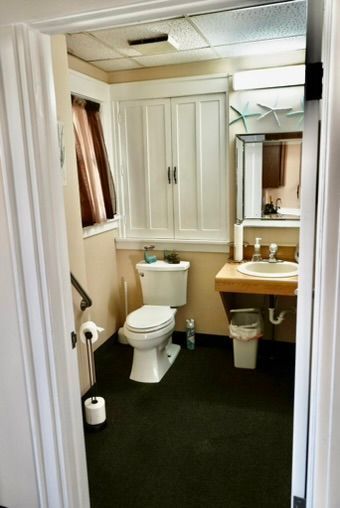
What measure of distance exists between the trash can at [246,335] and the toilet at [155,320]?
484mm

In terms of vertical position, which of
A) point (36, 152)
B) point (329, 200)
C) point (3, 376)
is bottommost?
point (3, 376)

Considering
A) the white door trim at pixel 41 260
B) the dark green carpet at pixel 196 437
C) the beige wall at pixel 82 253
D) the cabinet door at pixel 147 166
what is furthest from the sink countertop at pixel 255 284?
the white door trim at pixel 41 260

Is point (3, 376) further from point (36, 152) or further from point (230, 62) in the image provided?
point (230, 62)

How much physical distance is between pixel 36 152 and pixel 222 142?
2135 mm

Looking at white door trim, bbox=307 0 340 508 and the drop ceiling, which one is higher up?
the drop ceiling

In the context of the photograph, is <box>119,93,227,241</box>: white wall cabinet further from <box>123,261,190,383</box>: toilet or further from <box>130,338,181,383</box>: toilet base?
<box>130,338,181,383</box>: toilet base

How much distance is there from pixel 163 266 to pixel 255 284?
88 centimetres

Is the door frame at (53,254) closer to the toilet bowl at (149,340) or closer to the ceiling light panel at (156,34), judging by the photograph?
the ceiling light panel at (156,34)

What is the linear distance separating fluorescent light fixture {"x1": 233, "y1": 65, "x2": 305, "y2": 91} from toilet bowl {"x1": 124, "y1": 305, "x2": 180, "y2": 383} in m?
1.80

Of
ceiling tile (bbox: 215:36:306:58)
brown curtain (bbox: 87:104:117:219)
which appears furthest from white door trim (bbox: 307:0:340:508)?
brown curtain (bbox: 87:104:117:219)

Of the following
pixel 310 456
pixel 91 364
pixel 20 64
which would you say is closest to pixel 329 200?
pixel 310 456

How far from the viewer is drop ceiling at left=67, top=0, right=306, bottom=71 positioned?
2.20m

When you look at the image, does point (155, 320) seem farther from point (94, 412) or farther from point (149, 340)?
point (94, 412)

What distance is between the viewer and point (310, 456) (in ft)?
4.10
